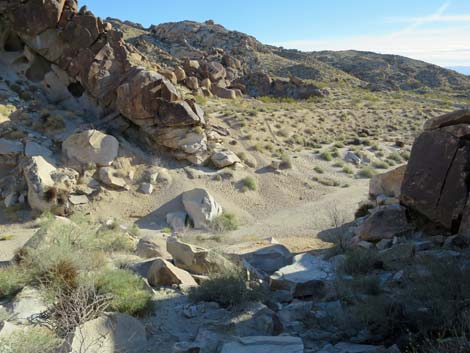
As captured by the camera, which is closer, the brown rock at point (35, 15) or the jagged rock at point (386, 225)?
the jagged rock at point (386, 225)

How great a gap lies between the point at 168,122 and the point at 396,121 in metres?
22.9

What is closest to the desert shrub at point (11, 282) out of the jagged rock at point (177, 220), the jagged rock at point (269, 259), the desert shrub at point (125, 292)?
the desert shrub at point (125, 292)

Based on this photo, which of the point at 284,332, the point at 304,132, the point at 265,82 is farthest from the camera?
the point at 265,82

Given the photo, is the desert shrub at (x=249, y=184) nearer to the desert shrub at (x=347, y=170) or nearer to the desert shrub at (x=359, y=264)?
the desert shrub at (x=347, y=170)

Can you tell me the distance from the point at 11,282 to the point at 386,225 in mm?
8484

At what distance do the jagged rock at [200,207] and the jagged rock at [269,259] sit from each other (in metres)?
5.47

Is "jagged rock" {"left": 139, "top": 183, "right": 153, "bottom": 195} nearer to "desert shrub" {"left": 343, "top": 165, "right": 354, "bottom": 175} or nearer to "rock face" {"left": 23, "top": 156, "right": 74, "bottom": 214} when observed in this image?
"rock face" {"left": 23, "top": 156, "right": 74, "bottom": 214}

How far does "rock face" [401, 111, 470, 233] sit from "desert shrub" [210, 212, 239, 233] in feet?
20.6

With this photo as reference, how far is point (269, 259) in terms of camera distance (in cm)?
978

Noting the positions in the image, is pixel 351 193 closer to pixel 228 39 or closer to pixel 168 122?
pixel 168 122

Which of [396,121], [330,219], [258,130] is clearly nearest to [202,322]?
[330,219]

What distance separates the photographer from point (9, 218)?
14711mm

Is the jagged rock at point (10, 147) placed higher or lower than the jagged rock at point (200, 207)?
higher

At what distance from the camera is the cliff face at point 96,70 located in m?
18.4
